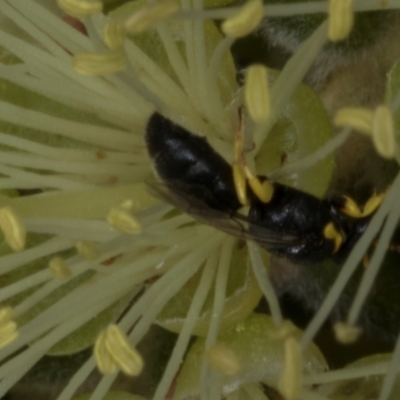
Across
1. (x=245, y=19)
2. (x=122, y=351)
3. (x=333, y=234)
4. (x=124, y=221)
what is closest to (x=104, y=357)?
(x=122, y=351)

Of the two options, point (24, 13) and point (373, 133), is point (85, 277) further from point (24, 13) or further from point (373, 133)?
point (373, 133)

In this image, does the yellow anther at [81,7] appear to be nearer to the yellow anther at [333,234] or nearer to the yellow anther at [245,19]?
the yellow anther at [245,19]

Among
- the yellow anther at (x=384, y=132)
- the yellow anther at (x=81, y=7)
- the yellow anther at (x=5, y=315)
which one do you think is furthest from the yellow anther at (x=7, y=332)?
the yellow anther at (x=384, y=132)

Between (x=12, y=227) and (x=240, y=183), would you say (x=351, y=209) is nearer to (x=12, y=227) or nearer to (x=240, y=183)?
(x=240, y=183)

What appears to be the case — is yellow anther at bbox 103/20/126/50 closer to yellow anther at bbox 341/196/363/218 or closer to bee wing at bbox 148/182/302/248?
bee wing at bbox 148/182/302/248

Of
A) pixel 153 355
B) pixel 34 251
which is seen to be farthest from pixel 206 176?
pixel 153 355
